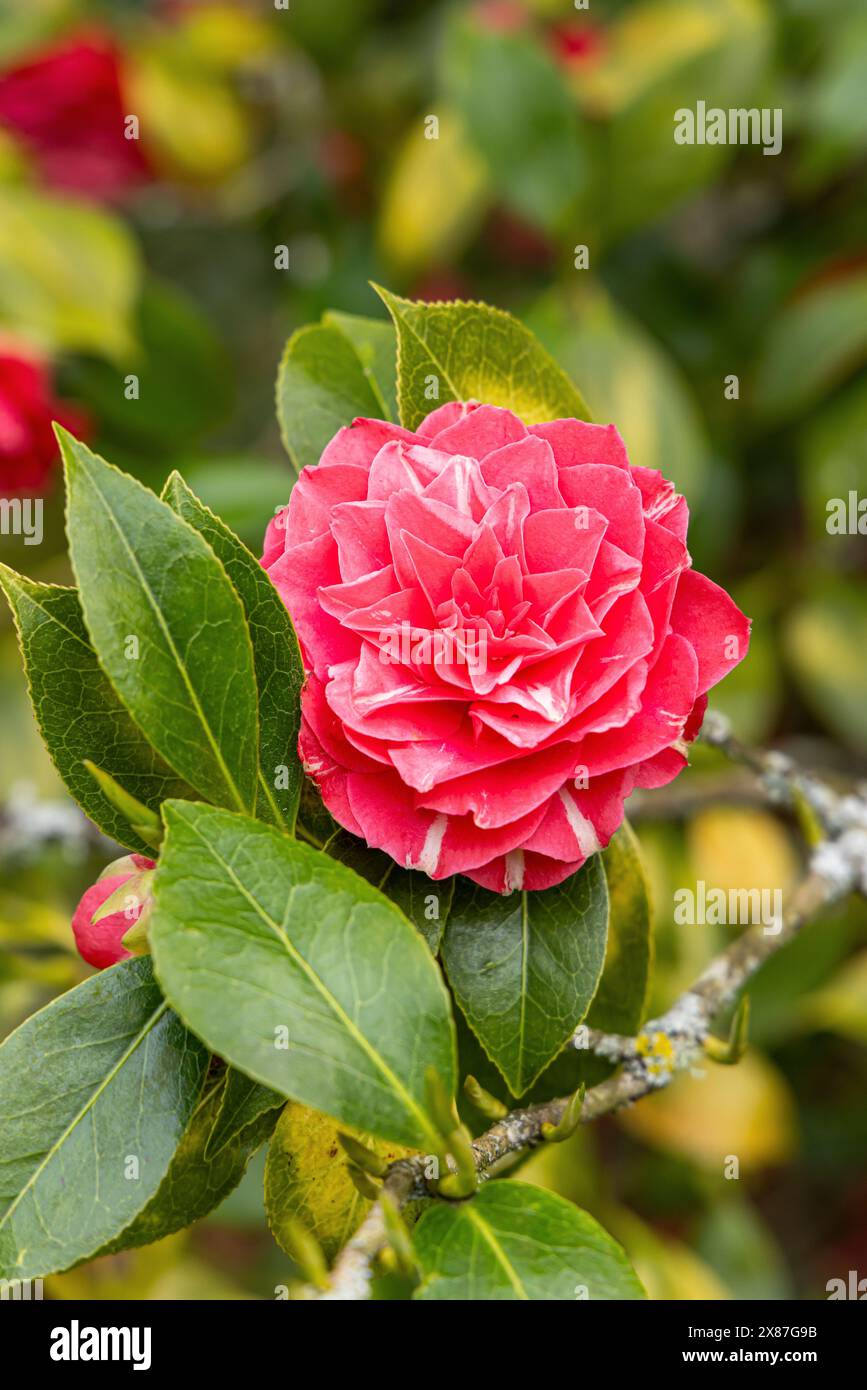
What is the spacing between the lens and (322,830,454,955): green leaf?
473 millimetres

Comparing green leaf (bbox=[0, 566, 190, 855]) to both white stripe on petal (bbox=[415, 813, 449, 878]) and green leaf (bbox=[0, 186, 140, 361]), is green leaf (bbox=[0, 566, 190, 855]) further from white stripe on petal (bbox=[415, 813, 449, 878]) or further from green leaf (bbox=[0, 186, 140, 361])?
green leaf (bbox=[0, 186, 140, 361])

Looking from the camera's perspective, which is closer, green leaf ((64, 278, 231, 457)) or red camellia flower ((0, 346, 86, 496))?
red camellia flower ((0, 346, 86, 496))

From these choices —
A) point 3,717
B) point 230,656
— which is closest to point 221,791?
point 230,656

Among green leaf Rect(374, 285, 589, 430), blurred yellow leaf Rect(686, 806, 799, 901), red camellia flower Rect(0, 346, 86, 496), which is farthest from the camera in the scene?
blurred yellow leaf Rect(686, 806, 799, 901)

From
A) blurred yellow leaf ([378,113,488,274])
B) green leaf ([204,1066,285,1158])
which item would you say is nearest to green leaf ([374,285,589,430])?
green leaf ([204,1066,285,1158])

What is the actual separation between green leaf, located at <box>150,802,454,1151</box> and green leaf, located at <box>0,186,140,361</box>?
81 cm

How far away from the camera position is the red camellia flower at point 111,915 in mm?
475

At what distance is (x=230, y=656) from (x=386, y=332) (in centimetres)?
23

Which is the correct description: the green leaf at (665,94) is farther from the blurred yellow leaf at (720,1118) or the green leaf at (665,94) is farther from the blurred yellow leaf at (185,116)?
the blurred yellow leaf at (720,1118)

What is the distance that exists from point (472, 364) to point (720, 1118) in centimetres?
83

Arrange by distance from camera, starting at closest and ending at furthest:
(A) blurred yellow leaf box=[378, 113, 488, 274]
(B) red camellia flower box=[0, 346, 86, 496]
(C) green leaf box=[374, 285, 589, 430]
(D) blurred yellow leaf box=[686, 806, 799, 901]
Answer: (C) green leaf box=[374, 285, 589, 430] → (B) red camellia flower box=[0, 346, 86, 496] → (D) blurred yellow leaf box=[686, 806, 799, 901] → (A) blurred yellow leaf box=[378, 113, 488, 274]

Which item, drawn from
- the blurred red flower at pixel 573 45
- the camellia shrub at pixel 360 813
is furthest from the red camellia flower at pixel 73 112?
the camellia shrub at pixel 360 813

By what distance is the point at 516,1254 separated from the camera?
43cm

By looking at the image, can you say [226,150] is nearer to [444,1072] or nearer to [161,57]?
[161,57]
